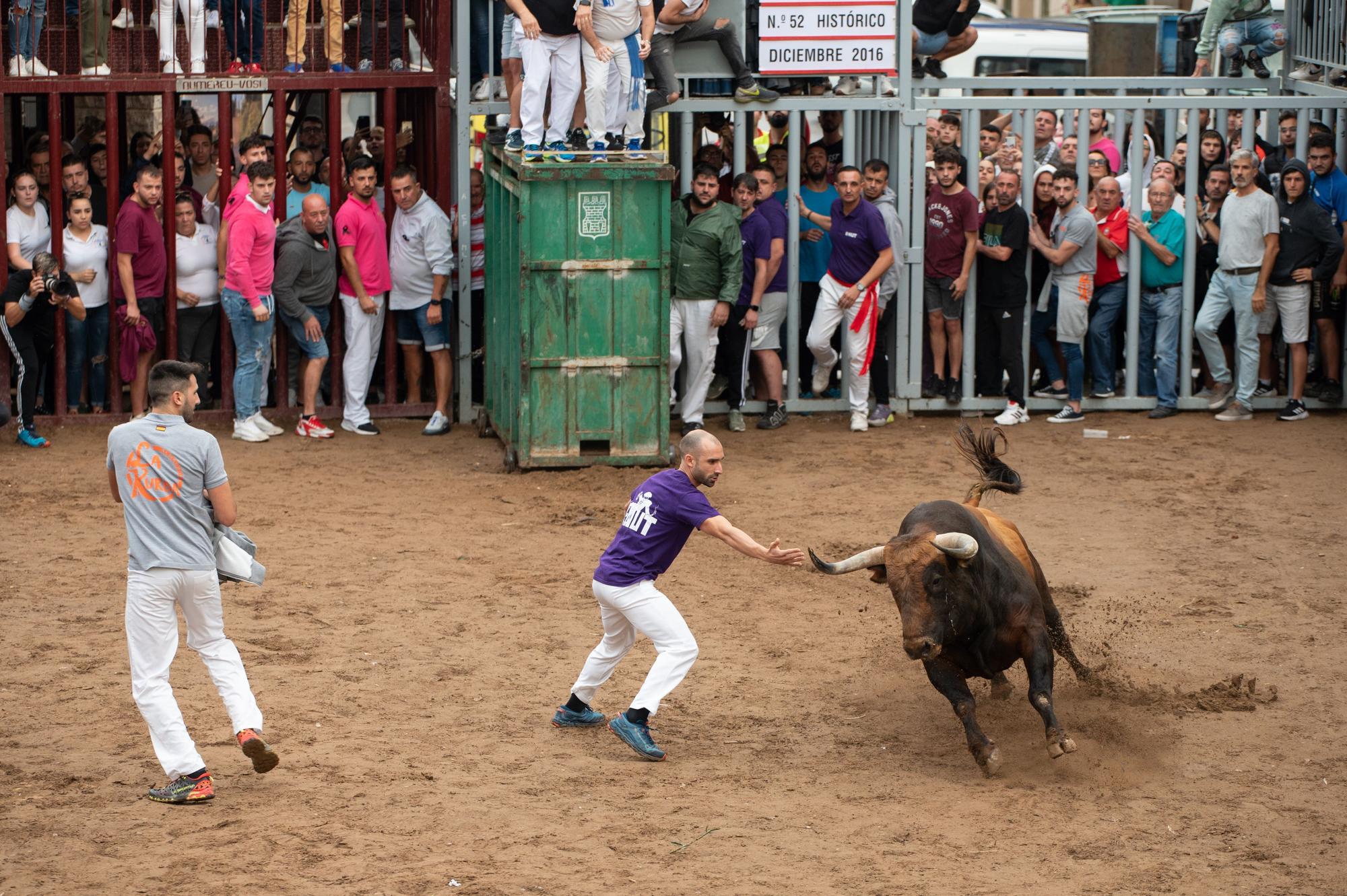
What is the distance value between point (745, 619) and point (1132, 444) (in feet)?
18.8

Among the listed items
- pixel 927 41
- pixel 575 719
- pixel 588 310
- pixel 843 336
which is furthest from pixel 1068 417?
pixel 575 719

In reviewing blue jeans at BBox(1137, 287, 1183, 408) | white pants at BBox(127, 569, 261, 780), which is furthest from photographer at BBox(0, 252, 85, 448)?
blue jeans at BBox(1137, 287, 1183, 408)

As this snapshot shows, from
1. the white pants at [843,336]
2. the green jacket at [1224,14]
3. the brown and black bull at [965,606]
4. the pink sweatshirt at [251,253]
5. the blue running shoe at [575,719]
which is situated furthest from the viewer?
the green jacket at [1224,14]

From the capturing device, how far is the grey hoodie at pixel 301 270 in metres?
14.5

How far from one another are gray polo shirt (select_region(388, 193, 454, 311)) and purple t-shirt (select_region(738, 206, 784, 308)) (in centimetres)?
257

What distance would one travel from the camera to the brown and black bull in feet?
24.7

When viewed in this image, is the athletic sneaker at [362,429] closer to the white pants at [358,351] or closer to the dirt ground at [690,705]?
the white pants at [358,351]

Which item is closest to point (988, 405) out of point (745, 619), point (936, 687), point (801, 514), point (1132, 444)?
point (1132, 444)

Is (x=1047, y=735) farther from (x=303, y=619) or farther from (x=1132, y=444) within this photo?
(x=1132, y=444)

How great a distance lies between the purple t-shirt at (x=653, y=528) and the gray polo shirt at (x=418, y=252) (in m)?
7.33

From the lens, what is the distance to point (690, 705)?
8.88 m

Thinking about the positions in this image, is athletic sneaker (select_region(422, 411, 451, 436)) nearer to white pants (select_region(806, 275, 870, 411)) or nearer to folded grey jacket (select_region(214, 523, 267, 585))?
white pants (select_region(806, 275, 870, 411))

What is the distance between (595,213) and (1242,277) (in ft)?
19.5

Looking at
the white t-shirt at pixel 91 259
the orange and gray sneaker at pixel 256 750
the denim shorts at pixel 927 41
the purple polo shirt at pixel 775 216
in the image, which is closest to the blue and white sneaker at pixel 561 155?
the purple polo shirt at pixel 775 216
